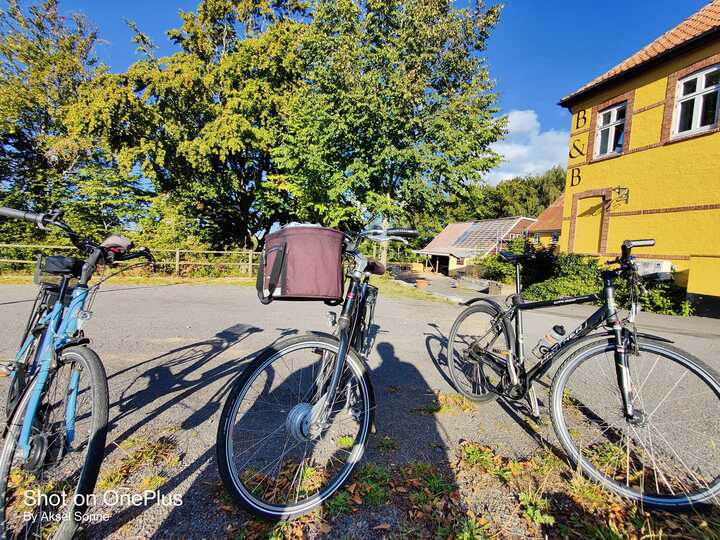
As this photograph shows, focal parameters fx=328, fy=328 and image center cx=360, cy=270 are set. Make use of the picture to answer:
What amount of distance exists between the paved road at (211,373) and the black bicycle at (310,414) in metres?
0.23

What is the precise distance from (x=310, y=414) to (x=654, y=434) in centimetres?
247

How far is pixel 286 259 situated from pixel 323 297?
0.28 m

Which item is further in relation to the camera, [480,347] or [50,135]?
[50,135]

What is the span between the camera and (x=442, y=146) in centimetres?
1430

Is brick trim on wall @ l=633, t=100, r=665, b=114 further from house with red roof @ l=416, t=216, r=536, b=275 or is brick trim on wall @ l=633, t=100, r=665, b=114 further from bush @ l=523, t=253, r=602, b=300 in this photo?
house with red roof @ l=416, t=216, r=536, b=275

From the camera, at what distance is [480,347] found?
294 centimetres

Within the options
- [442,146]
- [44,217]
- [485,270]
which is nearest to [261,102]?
[442,146]

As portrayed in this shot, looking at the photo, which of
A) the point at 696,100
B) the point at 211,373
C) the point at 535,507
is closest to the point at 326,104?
the point at 696,100

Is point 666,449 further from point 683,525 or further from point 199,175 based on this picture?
point 199,175

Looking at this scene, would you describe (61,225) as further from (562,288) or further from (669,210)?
(669,210)

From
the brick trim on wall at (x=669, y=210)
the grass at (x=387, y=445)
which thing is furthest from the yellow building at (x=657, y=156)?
the grass at (x=387, y=445)

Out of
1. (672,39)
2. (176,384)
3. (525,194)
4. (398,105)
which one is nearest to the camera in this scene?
(176,384)

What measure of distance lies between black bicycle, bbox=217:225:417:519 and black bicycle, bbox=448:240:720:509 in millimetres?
1231

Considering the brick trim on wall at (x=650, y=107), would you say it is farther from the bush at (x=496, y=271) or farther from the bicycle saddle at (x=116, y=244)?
the bicycle saddle at (x=116, y=244)
